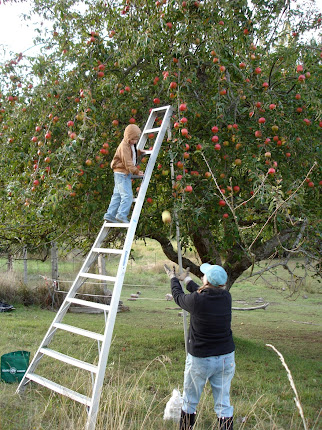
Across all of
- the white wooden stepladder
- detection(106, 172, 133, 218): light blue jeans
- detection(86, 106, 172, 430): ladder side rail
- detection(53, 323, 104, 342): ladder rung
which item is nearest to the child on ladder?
detection(106, 172, 133, 218): light blue jeans

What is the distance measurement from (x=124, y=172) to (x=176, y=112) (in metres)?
1.13

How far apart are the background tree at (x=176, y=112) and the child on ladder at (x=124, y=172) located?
0.49m

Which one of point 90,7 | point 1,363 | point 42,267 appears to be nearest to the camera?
point 1,363

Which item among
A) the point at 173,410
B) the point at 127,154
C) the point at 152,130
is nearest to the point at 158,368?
the point at 173,410

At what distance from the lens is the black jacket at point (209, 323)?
4.07m

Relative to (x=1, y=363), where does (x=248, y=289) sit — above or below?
below

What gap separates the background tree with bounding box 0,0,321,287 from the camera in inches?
227

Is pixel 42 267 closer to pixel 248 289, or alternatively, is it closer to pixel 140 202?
pixel 248 289

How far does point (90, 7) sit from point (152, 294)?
12.4 m

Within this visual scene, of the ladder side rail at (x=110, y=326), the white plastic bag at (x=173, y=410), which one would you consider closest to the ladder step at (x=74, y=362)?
the ladder side rail at (x=110, y=326)

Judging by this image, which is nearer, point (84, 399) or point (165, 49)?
point (84, 399)

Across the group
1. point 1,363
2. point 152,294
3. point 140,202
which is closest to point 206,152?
point 140,202

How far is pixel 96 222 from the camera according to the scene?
6711 millimetres

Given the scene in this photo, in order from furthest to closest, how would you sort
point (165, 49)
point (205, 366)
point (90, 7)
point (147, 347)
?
1. point (147, 347)
2. point (90, 7)
3. point (165, 49)
4. point (205, 366)
